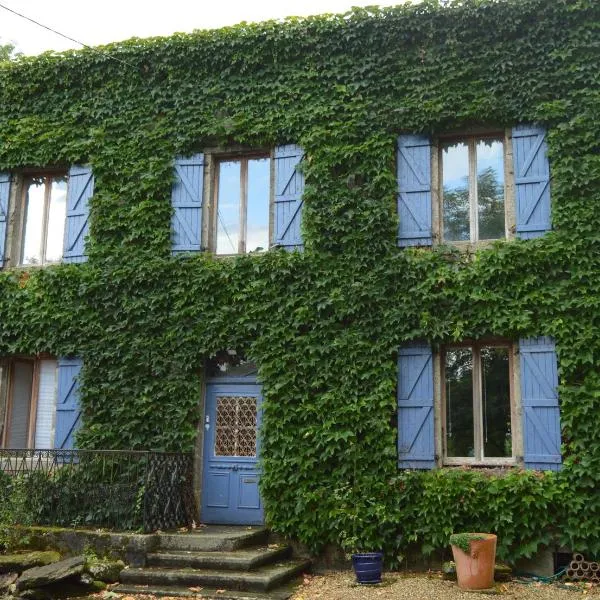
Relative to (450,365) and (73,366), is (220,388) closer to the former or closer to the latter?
(73,366)

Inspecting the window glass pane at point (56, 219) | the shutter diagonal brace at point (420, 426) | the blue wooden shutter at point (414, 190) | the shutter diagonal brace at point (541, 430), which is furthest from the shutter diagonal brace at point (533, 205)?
the window glass pane at point (56, 219)

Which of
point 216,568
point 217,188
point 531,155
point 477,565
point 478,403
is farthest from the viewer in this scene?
point 217,188

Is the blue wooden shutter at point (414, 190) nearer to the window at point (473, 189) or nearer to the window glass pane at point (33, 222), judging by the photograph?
the window at point (473, 189)

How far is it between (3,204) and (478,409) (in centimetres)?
778

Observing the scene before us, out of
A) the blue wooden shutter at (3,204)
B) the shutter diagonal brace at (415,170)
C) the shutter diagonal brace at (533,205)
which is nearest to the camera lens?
the shutter diagonal brace at (533,205)

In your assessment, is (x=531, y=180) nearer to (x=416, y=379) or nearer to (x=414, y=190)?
(x=414, y=190)

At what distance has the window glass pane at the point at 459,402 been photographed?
902cm

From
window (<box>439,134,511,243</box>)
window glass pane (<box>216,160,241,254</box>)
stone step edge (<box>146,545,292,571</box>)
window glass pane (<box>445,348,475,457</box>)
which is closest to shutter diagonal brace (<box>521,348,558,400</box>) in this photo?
Answer: window glass pane (<box>445,348,475,457</box>)

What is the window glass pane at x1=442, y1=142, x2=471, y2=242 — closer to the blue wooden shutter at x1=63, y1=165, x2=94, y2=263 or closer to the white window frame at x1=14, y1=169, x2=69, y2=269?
the blue wooden shutter at x1=63, y1=165, x2=94, y2=263

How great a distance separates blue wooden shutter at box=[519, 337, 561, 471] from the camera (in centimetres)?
848

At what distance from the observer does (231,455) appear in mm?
9867

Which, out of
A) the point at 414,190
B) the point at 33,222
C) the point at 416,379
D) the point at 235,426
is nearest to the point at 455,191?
the point at 414,190

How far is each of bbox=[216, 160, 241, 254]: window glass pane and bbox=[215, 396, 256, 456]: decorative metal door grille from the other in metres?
2.15

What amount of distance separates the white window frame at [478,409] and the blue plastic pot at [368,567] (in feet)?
5.25
